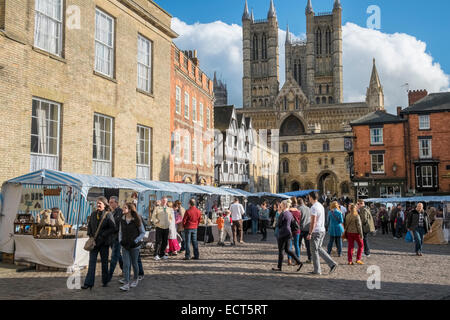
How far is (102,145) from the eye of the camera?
48.4 feet

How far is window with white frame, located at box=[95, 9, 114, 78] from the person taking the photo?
14.6m

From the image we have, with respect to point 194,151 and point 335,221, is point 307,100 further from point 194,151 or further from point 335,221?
point 335,221

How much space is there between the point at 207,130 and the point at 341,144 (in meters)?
46.6

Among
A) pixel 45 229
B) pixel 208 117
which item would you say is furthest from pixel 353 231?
pixel 208 117

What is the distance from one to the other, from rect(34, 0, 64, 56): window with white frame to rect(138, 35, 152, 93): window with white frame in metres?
4.58

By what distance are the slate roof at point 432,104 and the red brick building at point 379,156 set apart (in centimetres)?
142

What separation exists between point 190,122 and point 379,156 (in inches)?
827

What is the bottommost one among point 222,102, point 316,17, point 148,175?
point 148,175

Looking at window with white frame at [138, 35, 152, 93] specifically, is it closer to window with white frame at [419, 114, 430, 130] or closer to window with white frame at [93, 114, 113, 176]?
window with white frame at [93, 114, 113, 176]

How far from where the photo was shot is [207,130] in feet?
92.1

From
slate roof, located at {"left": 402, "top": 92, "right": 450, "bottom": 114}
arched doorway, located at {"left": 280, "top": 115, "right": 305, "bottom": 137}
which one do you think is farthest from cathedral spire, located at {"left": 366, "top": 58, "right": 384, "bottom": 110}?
slate roof, located at {"left": 402, "top": 92, "right": 450, "bottom": 114}

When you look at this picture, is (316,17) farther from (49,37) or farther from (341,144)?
(49,37)
